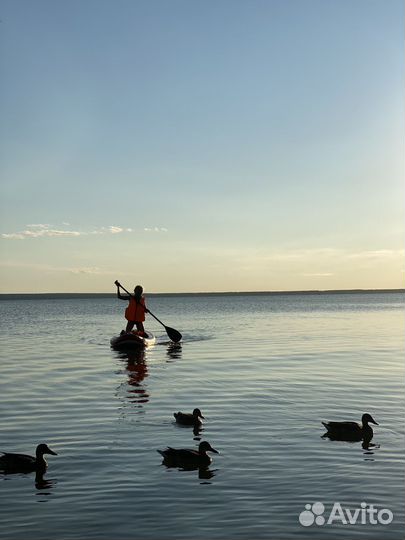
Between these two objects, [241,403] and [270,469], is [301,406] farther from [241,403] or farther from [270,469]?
[270,469]

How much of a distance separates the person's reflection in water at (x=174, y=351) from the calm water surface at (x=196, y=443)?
8.40 feet

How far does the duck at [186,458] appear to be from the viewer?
12.5 metres

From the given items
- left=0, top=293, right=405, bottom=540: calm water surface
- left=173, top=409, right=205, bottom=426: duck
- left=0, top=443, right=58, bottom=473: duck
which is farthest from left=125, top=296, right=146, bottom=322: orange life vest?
left=0, top=443, right=58, bottom=473: duck

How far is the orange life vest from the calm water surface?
581 centimetres

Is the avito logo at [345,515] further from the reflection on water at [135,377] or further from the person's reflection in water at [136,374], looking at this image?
the person's reflection in water at [136,374]

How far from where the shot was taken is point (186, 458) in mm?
12500

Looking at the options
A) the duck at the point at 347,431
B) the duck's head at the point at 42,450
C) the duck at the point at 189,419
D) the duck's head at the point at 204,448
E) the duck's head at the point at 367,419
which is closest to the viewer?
the duck's head at the point at 42,450

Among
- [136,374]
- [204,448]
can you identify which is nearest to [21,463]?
[204,448]

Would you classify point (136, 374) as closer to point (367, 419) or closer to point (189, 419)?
point (189, 419)

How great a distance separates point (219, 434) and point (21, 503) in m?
5.34

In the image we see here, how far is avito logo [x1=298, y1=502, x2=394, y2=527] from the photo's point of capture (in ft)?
32.5

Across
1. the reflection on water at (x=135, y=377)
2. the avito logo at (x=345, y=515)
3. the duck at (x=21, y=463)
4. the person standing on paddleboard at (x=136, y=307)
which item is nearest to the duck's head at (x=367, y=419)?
the avito logo at (x=345, y=515)

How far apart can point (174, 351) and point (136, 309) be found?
269 centimetres

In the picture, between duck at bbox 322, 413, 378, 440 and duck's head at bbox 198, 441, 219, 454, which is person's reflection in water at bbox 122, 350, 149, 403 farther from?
duck's head at bbox 198, 441, 219, 454
